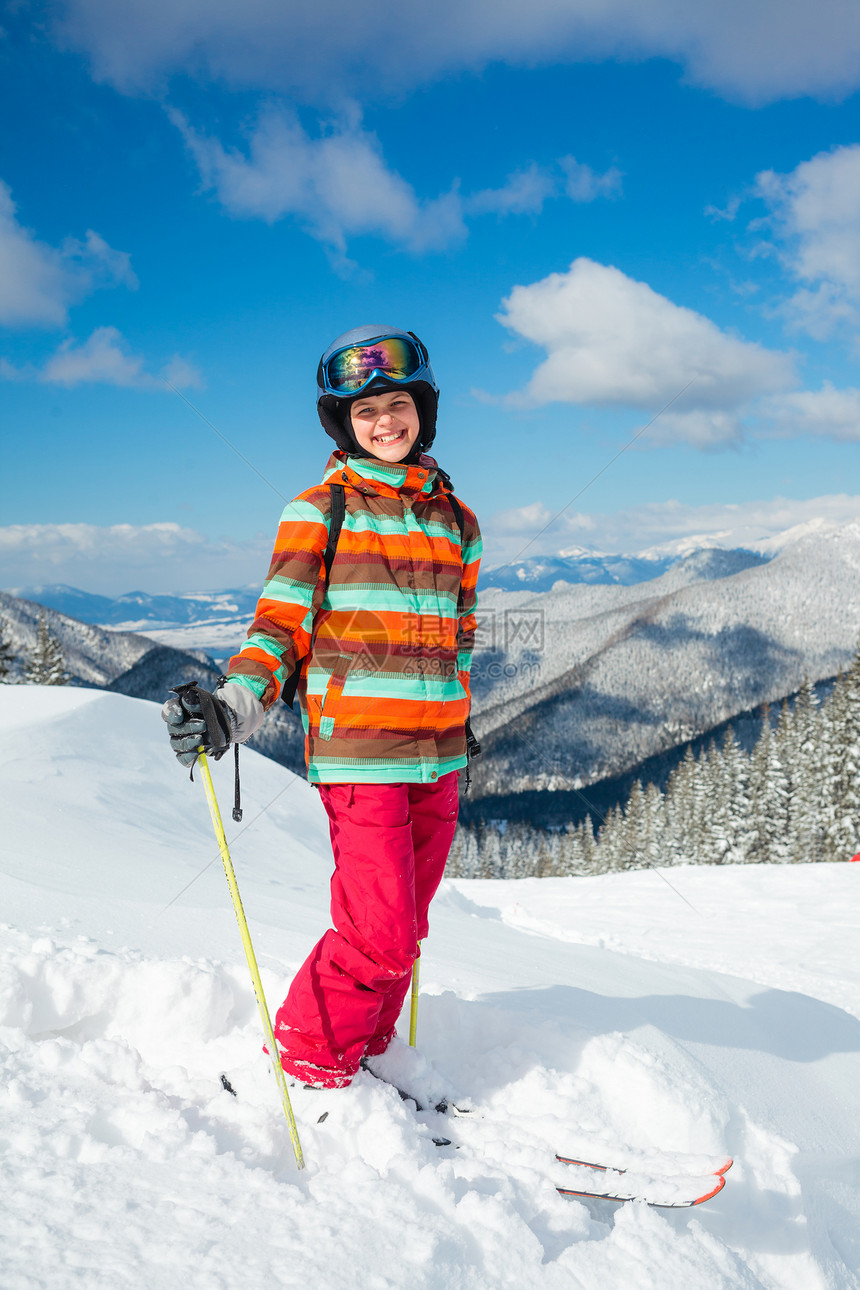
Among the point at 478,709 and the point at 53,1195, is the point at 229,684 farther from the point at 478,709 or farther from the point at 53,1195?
the point at 478,709

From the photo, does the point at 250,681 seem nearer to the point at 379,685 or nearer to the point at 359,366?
the point at 379,685

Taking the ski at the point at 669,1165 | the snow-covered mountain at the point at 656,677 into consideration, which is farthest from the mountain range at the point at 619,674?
the ski at the point at 669,1165

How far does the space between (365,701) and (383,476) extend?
0.86m

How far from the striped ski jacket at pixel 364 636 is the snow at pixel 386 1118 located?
3.38 feet

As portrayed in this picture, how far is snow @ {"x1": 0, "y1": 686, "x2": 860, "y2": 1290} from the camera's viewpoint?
1.40 m

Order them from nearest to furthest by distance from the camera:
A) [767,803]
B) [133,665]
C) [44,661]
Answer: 1. [767,803]
2. [44,661]
3. [133,665]

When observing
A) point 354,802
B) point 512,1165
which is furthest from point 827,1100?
point 354,802

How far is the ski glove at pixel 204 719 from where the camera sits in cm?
188

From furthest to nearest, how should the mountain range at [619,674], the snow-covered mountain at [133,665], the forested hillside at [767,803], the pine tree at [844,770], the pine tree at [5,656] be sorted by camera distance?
the mountain range at [619,674] → the snow-covered mountain at [133,665] → the pine tree at [5,656] → the forested hillside at [767,803] → the pine tree at [844,770]

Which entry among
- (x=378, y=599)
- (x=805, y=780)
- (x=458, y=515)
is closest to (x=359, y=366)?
(x=458, y=515)

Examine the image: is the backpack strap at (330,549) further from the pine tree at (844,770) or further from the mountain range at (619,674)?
the mountain range at (619,674)

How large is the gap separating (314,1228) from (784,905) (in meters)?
10.1

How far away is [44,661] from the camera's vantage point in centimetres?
3403

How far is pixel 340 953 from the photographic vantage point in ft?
7.50
